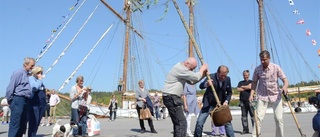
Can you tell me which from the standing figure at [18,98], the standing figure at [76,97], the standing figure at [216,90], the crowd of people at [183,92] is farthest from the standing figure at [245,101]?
the standing figure at [18,98]

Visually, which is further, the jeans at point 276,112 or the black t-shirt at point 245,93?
the black t-shirt at point 245,93

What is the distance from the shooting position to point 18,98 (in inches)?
292

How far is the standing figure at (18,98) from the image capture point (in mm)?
7363

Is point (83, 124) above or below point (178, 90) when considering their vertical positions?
below

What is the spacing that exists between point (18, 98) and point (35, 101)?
710 mm

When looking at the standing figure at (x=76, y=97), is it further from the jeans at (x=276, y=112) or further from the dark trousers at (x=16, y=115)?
the jeans at (x=276, y=112)

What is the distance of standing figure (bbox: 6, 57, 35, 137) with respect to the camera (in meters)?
7.36

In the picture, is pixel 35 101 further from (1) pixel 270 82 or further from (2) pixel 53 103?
(2) pixel 53 103

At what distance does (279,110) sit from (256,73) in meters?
0.90

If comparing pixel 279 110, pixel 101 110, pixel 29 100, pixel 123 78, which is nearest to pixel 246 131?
pixel 279 110

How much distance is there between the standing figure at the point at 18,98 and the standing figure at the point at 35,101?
30cm

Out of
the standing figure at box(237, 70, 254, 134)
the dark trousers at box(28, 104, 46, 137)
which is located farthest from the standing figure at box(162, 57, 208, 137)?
the standing figure at box(237, 70, 254, 134)

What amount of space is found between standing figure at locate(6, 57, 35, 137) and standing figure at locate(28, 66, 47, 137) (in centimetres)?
30

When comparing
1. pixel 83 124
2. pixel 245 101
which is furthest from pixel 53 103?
pixel 245 101
